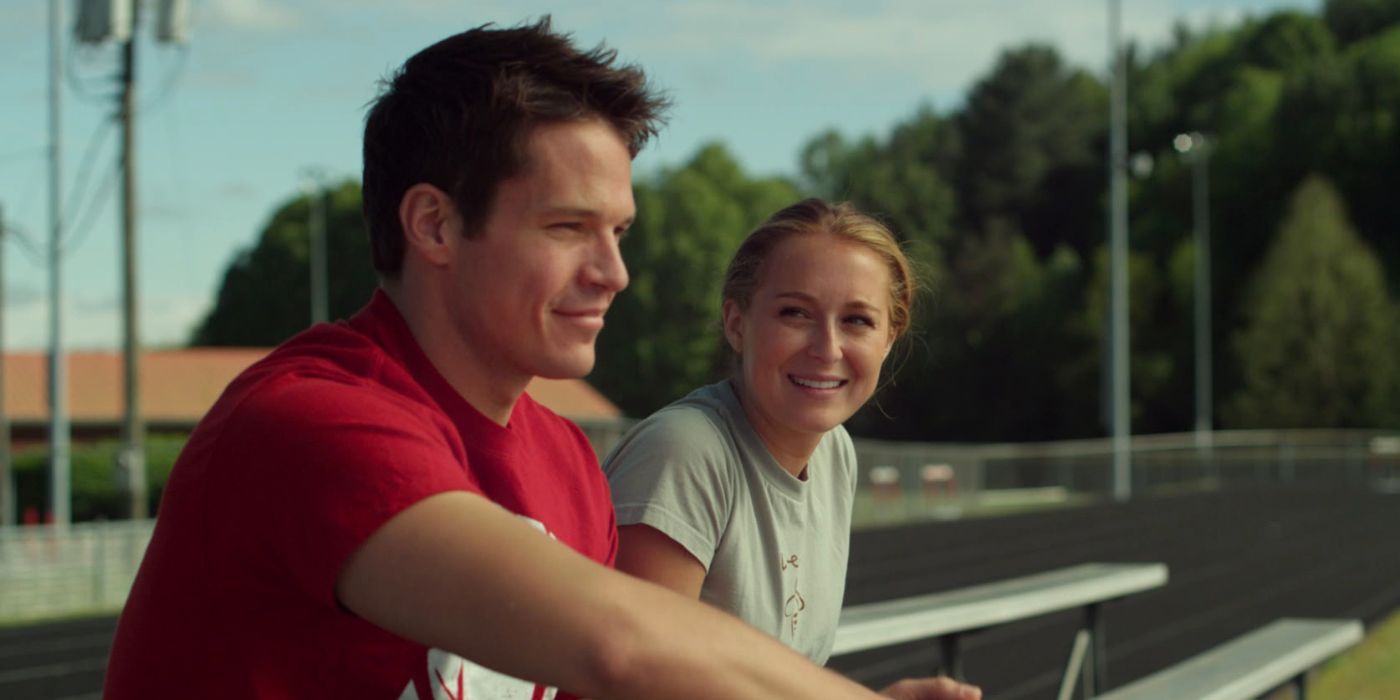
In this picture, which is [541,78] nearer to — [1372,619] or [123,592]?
[1372,619]

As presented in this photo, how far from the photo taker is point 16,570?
703 inches

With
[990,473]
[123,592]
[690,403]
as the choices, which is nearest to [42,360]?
[990,473]

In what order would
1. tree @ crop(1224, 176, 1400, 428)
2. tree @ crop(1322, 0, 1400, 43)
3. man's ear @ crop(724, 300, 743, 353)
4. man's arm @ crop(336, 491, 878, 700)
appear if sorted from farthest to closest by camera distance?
tree @ crop(1322, 0, 1400, 43)
tree @ crop(1224, 176, 1400, 428)
man's ear @ crop(724, 300, 743, 353)
man's arm @ crop(336, 491, 878, 700)

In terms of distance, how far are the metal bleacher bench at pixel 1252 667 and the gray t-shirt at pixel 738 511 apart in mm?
1670

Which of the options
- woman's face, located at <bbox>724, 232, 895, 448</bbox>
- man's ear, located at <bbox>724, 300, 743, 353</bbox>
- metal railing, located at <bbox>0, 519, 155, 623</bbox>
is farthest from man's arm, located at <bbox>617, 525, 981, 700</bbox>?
metal railing, located at <bbox>0, 519, 155, 623</bbox>

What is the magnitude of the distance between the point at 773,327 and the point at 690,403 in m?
0.19

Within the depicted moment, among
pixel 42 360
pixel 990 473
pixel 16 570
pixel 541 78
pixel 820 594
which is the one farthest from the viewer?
pixel 42 360

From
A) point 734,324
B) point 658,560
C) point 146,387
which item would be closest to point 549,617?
point 658,560

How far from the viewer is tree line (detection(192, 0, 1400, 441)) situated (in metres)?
47.4

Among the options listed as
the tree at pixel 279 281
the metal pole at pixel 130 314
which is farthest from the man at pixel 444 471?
the tree at pixel 279 281

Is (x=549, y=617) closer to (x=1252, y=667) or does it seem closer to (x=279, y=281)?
(x=1252, y=667)

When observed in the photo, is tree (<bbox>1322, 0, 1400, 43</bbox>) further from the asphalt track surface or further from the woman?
the woman

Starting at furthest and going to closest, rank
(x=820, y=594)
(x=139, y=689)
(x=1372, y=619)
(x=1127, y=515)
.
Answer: (x=1127, y=515) → (x=1372, y=619) → (x=820, y=594) → (x=139, y=689)

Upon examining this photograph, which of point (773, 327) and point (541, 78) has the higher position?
point (541, 78)
